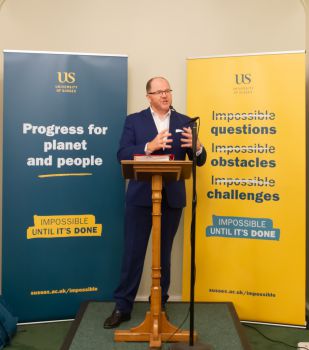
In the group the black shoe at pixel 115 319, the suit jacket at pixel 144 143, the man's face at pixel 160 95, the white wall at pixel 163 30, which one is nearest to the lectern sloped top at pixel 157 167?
the suit jacket at pixel 144 143

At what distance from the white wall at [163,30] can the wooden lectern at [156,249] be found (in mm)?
1262

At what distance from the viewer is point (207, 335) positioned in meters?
2.52

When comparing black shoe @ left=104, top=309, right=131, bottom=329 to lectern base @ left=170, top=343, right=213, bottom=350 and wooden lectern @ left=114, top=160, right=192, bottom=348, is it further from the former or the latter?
lectern base @ left=170, top=343, right=213, bottom=350

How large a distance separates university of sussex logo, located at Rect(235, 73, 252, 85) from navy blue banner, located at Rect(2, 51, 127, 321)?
937mm

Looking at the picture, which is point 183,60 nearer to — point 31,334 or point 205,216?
point 205,216

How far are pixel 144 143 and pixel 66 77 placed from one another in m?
0.95

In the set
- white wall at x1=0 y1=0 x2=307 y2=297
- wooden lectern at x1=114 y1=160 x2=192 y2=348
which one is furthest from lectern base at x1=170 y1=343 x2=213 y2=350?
white wall at x1=0 y1=0 x2=307 y2=297

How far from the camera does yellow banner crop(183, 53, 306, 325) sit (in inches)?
112

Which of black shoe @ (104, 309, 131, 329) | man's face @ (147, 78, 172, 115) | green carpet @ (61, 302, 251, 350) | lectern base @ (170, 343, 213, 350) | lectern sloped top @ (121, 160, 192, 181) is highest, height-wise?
man's face @ (147, 78, 172, 115)

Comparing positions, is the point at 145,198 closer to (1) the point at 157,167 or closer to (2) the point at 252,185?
(1) the point at 157,167

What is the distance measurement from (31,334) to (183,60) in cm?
264

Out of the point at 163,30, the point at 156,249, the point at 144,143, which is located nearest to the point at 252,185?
the point at 144,143

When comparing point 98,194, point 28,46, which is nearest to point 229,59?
point 98,194

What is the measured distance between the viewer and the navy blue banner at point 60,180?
2885 mm
